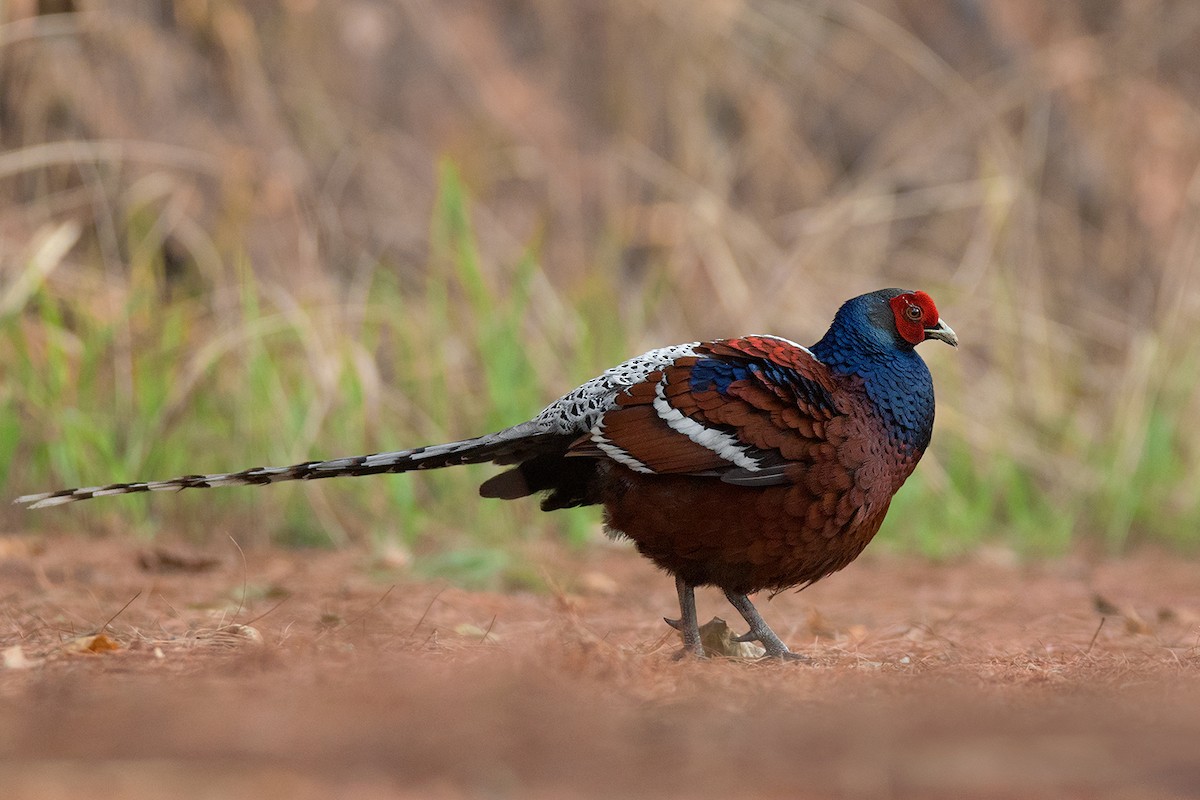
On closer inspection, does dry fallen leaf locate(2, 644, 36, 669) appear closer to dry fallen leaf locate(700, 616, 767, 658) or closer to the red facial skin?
dry fallen leaf locate(700, 616, 767, 658)

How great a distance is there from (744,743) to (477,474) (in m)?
3.94

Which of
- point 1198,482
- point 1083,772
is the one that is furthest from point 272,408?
point 1198,482

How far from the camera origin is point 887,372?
12.5 feet

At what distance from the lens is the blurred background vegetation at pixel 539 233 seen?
613 centimetres

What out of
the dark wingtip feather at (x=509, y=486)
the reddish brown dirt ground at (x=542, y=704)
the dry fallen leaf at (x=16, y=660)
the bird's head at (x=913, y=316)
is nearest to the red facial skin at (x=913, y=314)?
the bird's head at (x=913, y=316)

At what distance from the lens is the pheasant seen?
11.6ft

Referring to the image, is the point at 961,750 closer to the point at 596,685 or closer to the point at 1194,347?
the point at 596,685

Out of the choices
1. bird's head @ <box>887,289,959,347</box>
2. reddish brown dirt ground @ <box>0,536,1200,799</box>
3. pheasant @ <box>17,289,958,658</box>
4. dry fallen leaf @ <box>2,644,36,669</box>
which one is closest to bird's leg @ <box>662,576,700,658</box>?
pheasant @ <box>17,289,958,658</box>

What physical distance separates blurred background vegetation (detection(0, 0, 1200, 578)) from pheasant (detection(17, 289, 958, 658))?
1464 millimetres

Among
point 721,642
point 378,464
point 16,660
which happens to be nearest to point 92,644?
point 16,660

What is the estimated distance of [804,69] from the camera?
422 inches

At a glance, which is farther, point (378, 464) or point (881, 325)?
point (881, 325)

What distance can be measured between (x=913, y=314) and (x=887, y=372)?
271 millimetres

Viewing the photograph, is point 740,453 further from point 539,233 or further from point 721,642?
point 539,233
